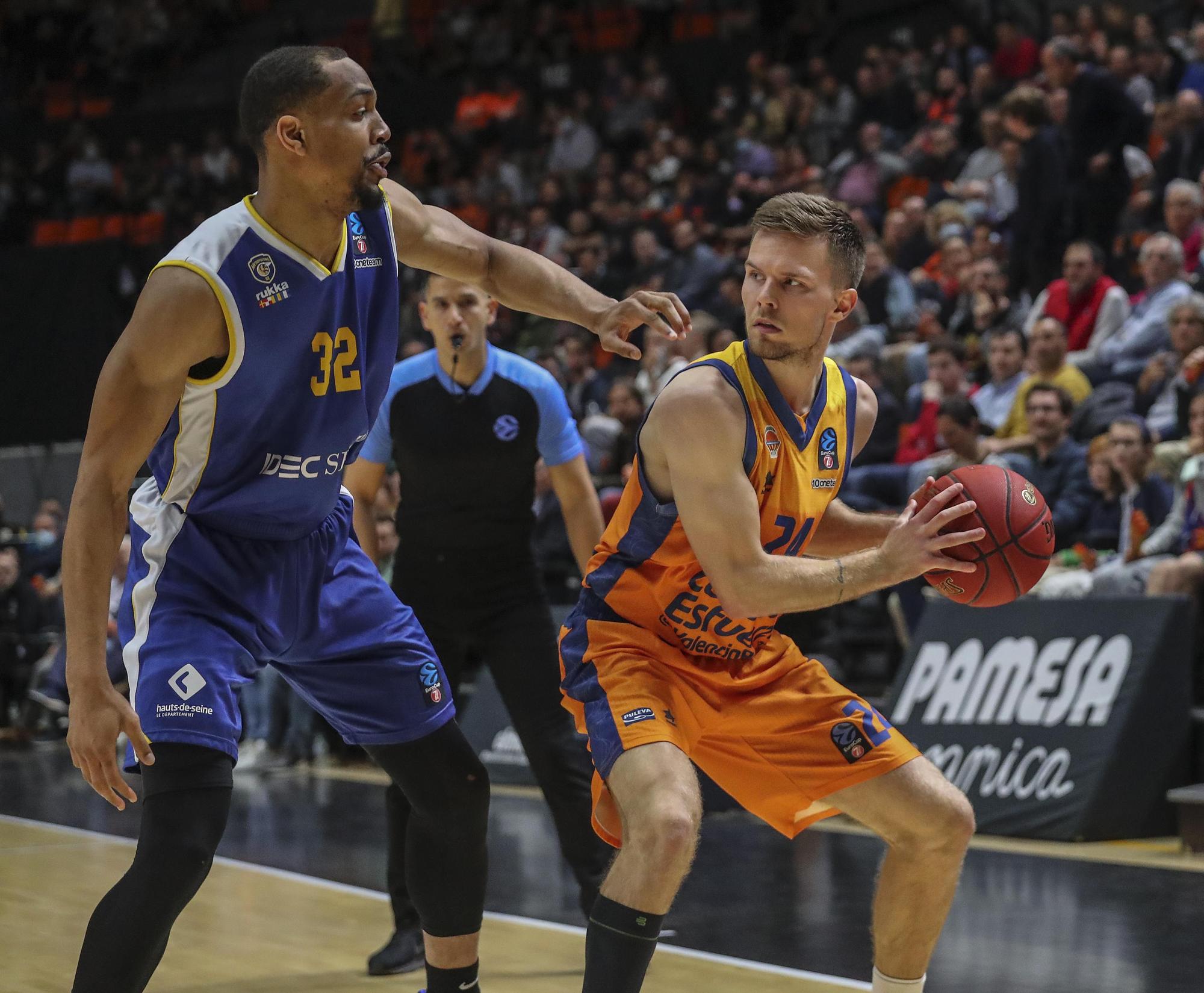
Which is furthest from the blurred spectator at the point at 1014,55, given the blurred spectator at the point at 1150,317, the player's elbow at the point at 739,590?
the player's elbow at the point at 739,590

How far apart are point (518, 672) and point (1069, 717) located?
2.90 m

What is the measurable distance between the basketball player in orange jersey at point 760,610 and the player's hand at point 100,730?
1.00 meters

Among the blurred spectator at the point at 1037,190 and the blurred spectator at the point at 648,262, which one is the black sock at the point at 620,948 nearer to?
the blurred spectator at the point at 1037,190

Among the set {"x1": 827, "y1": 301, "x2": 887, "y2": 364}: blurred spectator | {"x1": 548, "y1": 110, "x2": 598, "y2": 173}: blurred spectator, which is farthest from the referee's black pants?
{"x1": 548, "y1": 110, "x2": 598, "y2": 173}: blurred spectator

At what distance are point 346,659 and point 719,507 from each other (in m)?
0.90

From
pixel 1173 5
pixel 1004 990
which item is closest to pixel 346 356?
pixel 1004 990

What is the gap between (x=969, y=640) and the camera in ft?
23.7

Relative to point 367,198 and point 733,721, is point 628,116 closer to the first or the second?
point 367,198

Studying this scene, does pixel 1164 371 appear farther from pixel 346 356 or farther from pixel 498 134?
pixel 498 134

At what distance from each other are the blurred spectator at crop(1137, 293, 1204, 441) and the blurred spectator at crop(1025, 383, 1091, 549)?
54cm

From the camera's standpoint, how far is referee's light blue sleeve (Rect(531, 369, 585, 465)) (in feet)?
16.8

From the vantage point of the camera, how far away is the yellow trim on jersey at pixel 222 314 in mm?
3086

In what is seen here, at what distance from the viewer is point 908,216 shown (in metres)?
11.4

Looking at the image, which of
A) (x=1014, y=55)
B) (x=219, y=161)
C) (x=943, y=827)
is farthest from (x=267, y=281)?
(x=219, y=161)
